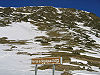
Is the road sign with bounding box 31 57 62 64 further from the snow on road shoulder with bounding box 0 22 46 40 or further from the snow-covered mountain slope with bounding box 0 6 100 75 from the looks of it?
the snow on road shoulder with bounding box 0 22 46 40

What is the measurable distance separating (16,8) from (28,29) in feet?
180

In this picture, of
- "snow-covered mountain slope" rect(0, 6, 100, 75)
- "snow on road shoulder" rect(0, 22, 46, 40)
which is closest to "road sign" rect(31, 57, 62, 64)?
"snow-covered mountain slope" rect(0, 6, 100, 75)

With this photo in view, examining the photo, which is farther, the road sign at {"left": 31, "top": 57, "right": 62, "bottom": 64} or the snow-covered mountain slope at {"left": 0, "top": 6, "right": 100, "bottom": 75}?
the snow-covered mountain slope at {"left": 0, "top": 6, "right": 100, "bottom": 75}

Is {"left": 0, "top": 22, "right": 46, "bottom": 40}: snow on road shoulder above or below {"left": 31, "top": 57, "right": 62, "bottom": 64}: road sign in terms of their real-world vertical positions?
above

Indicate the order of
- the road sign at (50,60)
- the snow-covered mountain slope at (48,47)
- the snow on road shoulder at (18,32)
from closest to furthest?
the road sign at (50,60) → the snow-covered mountain slope at (48,47) → the snow on road shoulder at (18,32)

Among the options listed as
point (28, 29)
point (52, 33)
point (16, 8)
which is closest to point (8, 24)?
point (28, 29)

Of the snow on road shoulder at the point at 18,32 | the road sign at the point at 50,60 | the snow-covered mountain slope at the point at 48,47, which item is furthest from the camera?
the snow on road shoulder at the point at 18,32

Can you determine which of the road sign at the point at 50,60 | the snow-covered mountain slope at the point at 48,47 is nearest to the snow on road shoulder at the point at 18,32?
the snow-covered mountain slope at the point at 48,47

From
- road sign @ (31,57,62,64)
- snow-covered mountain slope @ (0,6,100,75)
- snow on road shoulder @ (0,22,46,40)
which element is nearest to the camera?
road sign @ (31,57,62,64)

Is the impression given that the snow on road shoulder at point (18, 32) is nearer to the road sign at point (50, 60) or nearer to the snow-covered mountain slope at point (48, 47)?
the snow-covered mountain slope at point (48, 47)

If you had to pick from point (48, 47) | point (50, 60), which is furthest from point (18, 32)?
point (50, 60)

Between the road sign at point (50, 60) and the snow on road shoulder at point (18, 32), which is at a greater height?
the snow on road shoulder at point (18, 32)

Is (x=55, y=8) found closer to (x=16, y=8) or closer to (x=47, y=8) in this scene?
(x=47, y=8)

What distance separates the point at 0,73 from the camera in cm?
1441
